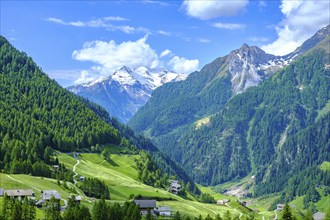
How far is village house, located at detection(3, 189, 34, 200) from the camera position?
469ft

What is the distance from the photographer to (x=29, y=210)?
399 ft

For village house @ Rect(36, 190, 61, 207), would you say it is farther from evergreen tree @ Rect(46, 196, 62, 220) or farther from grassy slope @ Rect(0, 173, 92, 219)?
evergreen tree @ Rect(46, 196, 62, 220)

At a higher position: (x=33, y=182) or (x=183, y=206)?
(x=33, y=182)

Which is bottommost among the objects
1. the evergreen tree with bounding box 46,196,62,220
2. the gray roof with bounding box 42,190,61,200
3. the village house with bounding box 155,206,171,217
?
the village house with bounding box 155,206,171,217

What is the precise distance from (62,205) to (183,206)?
6777cm

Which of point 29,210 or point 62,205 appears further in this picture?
point 62,205

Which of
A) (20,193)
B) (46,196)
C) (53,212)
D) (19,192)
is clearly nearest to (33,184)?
(20,193)

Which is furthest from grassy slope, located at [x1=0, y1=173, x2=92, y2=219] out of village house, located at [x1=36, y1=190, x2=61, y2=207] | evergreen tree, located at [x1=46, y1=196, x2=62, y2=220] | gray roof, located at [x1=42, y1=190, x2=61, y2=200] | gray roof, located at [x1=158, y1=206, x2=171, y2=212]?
gray roof, located at [x1=158, y1=206, x2=171, y2=212]

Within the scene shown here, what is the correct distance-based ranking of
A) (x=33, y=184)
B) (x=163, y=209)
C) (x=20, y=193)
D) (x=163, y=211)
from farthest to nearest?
1. (x=163, y=209)
2. (x=163, y=211)
3. (x=33, y=184)
4. (x=20, y=193)

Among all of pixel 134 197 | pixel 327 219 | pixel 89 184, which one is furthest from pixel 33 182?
pixel 327 219

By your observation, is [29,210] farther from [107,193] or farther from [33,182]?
[107,193]

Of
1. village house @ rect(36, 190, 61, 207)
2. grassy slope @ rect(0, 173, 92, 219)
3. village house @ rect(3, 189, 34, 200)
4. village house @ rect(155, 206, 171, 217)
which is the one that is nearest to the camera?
village house @ rect(36, 190, 61, 207)

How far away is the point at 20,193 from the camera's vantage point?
5714 inches

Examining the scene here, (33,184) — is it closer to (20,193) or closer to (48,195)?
(20,193)
